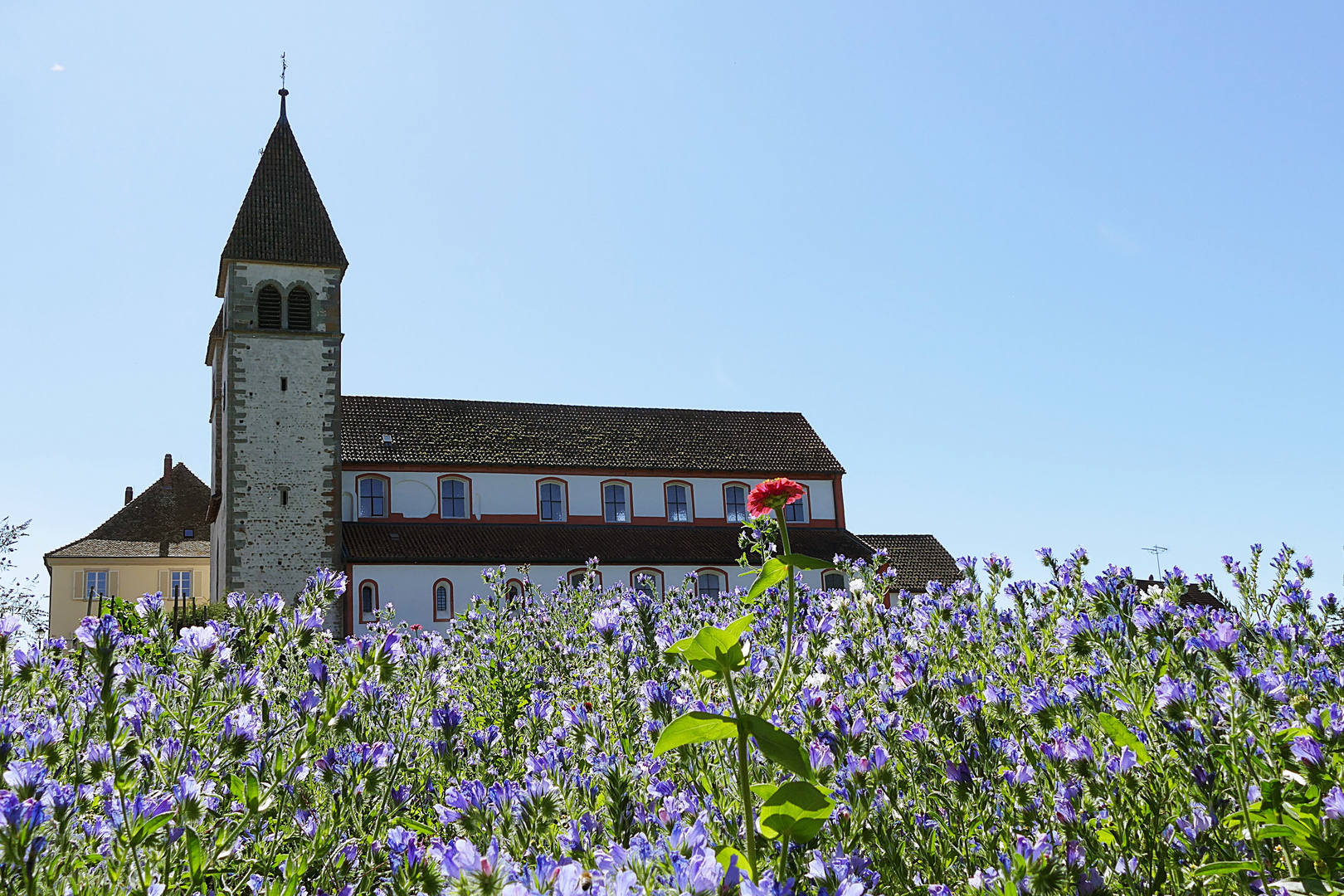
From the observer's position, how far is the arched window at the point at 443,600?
2745 centimetres

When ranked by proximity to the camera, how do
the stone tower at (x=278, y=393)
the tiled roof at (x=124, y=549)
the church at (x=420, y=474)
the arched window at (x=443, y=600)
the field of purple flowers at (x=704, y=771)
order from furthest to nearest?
the tiled roof at (x=124, y=549) → the arched window at (x=443, y=600) → the church at (x=420, y=474) → the stone tower at (x=278, y=393) → the field of purple flowers at (x=704, y=771)

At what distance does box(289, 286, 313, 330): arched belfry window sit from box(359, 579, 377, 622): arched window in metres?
7.34

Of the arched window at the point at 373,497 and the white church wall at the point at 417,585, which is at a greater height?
the arched window at the point at 373,497

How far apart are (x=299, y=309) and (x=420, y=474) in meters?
5.88

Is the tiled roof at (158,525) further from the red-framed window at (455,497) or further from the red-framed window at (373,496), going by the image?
the red-framed window at (455,497)

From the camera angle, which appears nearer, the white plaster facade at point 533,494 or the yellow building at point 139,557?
the white plaster facade at point 533,494

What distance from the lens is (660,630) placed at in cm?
416

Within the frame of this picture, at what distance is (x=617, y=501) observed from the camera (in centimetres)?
3262

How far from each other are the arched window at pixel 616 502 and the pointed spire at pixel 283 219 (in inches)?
421

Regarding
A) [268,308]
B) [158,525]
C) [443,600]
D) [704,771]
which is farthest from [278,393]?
[704,771]

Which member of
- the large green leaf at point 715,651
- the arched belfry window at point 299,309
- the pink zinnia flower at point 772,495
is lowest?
the large green leaf at point 715,651

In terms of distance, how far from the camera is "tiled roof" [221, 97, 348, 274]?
91.3 ft

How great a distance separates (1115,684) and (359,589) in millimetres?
26292

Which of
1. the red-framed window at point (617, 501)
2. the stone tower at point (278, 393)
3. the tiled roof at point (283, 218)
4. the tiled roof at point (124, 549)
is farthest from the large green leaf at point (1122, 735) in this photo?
the tiled roof at point (124, 549)
